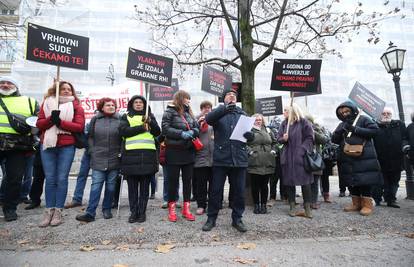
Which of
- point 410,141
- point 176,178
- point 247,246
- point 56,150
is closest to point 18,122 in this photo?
point 56,150

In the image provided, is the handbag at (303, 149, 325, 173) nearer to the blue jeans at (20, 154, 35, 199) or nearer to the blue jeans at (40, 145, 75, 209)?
the blue jeans at (40, 145, 75, 209)

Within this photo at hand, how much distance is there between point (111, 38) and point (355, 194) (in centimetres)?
2724

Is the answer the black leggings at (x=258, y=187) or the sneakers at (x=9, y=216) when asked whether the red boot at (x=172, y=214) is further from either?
the sneakers at (x=9, y=216)

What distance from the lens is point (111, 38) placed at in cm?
2780

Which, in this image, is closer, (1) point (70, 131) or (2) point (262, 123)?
(1) point (70, 131)

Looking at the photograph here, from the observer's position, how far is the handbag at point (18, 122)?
456 centimetres

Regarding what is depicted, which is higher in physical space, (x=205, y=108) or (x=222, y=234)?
(x=205, y=108)

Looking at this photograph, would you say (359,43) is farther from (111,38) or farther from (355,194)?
(355,194)

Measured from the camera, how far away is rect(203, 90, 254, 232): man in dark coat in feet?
14.1

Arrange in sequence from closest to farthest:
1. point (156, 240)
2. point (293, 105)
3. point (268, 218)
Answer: point (156, 240) → point (268, 218) → point (293, 105)

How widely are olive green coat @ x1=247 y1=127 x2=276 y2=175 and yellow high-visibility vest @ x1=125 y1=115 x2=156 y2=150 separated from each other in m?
1.81

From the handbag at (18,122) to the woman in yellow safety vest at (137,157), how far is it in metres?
1.51

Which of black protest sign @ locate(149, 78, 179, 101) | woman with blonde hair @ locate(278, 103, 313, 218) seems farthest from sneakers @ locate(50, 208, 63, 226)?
black protest sign @ locate(149, 78, 179, 101)

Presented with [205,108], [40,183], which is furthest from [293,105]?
[40,183]
